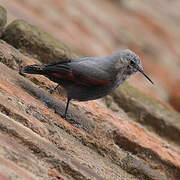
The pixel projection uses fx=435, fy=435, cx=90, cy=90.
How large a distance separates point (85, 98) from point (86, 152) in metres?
1.00

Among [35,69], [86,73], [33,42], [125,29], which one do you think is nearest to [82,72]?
[86,73]

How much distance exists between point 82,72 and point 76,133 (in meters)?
0.89

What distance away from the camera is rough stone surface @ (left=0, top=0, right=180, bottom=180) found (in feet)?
15.1

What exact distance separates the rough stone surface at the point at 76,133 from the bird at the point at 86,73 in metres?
0.35

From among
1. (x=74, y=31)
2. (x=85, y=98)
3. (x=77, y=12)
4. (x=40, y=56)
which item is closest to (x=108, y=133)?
(x=85, y=98)

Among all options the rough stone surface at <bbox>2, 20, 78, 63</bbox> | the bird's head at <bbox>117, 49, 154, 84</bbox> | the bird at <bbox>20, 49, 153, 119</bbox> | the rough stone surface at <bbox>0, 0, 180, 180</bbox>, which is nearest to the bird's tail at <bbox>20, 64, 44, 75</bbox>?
the bird at <bbox>20, 49, 153, 119</bbox>

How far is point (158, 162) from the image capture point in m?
7.15

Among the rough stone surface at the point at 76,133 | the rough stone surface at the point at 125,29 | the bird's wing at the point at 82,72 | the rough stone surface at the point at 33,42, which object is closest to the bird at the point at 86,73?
the bird's wing at the point at 82,72

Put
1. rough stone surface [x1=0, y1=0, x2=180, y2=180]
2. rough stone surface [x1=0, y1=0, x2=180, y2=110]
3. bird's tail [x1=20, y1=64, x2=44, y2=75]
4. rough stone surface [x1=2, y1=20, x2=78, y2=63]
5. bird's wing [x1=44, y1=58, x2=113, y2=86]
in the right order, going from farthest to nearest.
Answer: rough stone surface [x1=0, y1=0, x2=180, y2=110] → rough stone surface [x1=2, y1=20, x2=78, y2=63] → bird's tail [x1=20, y1=64, x2=44, y2=75] → bird's wing [x1=44, y1=58, x2=113, y2=86] → rough stone surface [x1=0, y1=0, x2=180, y2=180]

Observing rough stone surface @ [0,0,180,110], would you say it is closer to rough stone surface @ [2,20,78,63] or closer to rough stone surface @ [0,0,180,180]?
rough stone surface @ [2,20,78,63]

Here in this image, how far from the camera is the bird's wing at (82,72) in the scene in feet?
20.6

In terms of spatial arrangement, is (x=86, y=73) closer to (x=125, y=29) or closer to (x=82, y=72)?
(x=82, y=72)

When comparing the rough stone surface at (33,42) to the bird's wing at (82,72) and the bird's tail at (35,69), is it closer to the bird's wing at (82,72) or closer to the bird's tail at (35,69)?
the bird's tail at (35,69)

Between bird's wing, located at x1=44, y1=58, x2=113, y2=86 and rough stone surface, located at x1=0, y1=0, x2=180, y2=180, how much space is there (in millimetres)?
483
